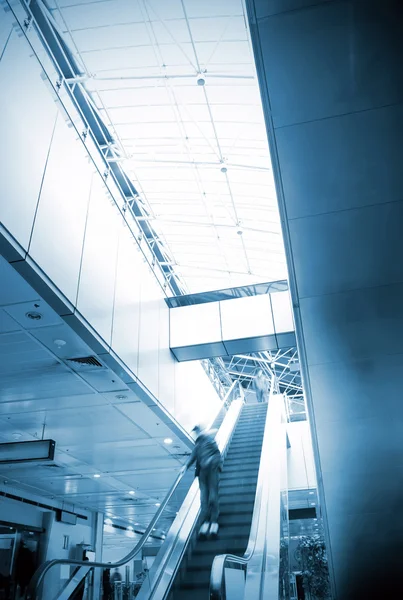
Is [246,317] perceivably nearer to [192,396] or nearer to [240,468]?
[192,396]

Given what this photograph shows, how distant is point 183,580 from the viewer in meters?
6.70

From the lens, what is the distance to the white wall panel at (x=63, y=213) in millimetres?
6574

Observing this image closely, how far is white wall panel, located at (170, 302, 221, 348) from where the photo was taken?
13172 millimetres

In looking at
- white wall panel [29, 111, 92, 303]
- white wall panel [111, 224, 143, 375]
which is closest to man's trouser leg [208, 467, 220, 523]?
white wall panel [111, 224, 143, 375]

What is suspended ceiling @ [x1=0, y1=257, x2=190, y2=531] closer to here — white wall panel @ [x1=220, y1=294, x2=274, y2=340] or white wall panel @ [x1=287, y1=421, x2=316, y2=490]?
white wall panel @ [x1=220, y1=294, x2=274, y2=340]

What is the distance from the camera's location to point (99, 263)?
8.70 metres

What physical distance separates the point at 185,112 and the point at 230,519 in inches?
322

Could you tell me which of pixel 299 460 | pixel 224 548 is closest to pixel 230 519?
pixel 224 548

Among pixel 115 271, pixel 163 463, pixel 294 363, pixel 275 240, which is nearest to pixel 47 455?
pixel 115 271

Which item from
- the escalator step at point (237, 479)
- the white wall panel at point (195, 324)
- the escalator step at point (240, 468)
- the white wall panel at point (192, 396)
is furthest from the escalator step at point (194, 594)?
the white wall panel at point (195, 324)

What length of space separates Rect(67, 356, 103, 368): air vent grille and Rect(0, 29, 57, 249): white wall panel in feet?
10.2

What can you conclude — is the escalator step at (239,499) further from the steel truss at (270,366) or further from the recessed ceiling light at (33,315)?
the steel truss at (270,366)

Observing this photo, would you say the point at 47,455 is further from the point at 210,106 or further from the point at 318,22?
the point at 318,22

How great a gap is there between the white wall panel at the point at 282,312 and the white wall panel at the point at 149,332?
10.7ft
